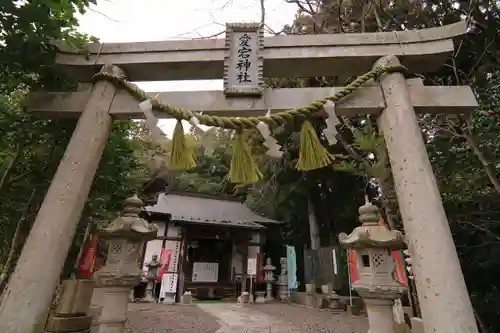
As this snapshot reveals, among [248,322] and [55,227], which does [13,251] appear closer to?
[55,227]

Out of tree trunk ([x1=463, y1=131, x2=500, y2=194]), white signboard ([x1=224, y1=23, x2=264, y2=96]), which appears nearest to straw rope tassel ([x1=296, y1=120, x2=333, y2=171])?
white signboard ([x1=224, y1=23, x2=264, y2=96])

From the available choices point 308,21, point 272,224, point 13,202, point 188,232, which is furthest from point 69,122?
point 272,224

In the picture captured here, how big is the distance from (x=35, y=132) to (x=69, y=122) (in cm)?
34

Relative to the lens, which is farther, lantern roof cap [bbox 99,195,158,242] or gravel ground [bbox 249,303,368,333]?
gravel ground [bbox 249,303,368,333]

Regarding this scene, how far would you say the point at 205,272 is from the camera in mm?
12352

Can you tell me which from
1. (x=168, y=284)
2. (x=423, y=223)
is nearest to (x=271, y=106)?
(x=423, y=223)

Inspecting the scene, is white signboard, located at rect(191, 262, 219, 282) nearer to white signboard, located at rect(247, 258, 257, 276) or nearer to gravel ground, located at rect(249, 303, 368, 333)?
white signboard, located at rect(247, 258, 257, 276)

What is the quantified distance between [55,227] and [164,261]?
953cm

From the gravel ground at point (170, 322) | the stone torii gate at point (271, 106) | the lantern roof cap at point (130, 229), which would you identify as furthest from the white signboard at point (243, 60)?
the gravel ground at point (170, 322)

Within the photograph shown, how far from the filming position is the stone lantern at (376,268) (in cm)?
281

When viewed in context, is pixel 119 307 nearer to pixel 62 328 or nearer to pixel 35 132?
pixel 62 328

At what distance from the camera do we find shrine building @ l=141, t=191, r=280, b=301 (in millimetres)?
11531

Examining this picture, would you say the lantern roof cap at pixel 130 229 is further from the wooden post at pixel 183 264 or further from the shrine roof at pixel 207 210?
the wooden post at pixel 183 264

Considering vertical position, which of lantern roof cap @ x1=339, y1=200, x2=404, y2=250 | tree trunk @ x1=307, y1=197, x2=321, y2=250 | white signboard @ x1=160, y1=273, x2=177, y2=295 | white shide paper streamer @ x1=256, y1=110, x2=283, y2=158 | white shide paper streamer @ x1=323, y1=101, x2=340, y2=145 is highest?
tree trunk @ x1=307, y1=197, x2=321, y2=250
